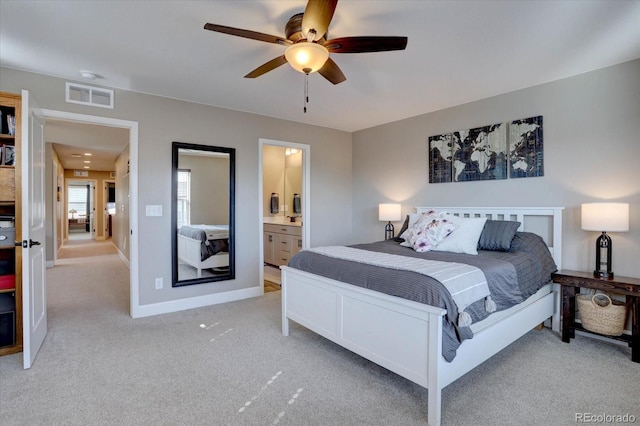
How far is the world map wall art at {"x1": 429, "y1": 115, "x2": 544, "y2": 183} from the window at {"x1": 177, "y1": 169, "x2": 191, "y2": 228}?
10.4ft

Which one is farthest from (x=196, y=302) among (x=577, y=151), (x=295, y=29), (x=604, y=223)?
(x=577, y=151)

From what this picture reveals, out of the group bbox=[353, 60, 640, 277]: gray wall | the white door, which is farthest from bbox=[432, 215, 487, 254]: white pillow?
the white door

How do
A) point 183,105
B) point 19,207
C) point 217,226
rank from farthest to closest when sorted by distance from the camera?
1. point 217,226
2. point 183,105
3. point 19,207

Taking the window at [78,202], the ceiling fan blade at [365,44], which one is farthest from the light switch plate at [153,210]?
the window at [78,202]

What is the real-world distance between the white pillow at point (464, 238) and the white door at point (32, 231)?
3449mm

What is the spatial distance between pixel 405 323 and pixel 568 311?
200 cm

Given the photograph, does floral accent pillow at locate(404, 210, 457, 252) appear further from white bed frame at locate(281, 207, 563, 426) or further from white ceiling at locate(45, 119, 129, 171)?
white ceiling at locate(45, 119, 129, 171)

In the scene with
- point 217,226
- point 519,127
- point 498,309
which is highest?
point 519,127

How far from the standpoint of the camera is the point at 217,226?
4223 mm

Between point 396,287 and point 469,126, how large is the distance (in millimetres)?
2801

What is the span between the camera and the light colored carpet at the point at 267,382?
75.4 inches

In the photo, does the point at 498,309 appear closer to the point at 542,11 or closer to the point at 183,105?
the point at 542,11

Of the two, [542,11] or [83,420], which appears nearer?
[83,420]

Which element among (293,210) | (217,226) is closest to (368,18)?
(217,226)
